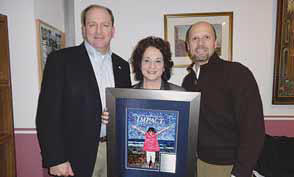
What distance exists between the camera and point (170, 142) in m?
1.31

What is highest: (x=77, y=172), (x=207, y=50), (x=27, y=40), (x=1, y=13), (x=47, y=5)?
(x=47, y=5)

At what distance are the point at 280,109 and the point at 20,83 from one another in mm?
3065

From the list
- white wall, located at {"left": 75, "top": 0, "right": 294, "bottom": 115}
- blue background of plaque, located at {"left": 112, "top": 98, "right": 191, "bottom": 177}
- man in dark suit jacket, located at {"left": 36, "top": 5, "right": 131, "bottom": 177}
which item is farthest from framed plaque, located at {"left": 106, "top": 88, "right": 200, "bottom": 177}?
white wall, located at {"left": 75, "top": 0, "right": 294, "bottom": 115}

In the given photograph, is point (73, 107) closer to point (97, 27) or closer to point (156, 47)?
point (97, 27)

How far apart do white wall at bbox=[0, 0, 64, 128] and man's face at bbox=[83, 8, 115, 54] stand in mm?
907

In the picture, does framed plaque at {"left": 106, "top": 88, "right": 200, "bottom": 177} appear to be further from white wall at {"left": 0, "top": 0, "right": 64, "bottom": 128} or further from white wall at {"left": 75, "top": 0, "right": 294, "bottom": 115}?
white wall at {"left": 75, "top": 0, "right": 294, "bottom": 115}

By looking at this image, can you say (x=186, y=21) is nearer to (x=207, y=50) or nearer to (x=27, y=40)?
(x=207, y=50)

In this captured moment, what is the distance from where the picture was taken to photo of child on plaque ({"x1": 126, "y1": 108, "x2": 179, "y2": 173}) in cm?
130

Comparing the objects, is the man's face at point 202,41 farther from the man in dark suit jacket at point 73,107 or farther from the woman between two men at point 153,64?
the man in dark suit jacket at point 73,107

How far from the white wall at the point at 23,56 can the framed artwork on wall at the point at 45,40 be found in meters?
0.04

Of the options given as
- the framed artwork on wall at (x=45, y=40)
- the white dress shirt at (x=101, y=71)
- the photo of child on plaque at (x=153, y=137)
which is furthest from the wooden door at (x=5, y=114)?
the photo of child on plaque at (x=153, y=137)

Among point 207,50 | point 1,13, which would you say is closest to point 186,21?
point 207,50

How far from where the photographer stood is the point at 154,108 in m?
1.29

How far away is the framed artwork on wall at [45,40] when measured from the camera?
7.06 ft
